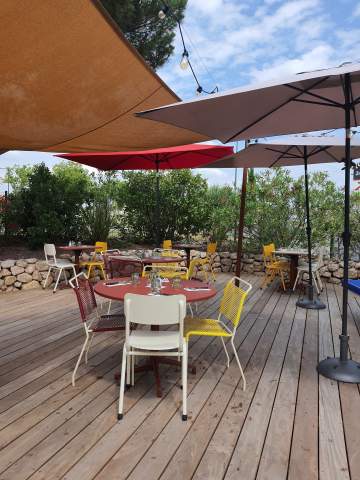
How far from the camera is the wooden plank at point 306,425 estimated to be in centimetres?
221

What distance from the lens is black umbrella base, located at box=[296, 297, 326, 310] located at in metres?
6.06

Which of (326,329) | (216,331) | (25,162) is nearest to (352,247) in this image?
(326,329)

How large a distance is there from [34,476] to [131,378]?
1.18 metres

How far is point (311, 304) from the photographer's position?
243 inches

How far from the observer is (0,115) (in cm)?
335

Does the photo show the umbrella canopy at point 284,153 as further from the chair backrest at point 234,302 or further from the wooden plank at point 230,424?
the wooden plank at point 230,424

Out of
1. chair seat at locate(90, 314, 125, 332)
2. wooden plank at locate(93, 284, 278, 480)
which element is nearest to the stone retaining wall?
chair seat at locate(90, 314, 125, 332)

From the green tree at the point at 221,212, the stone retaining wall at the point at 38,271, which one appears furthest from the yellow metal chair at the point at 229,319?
the green tree at the point at 221,212

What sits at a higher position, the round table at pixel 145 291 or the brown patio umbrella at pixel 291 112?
the brown patio umbrella at pixel 291 112

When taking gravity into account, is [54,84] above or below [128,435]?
above

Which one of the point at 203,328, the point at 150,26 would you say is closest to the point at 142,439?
the point at 203,328

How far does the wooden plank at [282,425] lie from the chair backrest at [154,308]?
3.05 feet

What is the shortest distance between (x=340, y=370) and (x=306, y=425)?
3.37ft

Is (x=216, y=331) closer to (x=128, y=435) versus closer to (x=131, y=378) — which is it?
(x=131, y=378)
